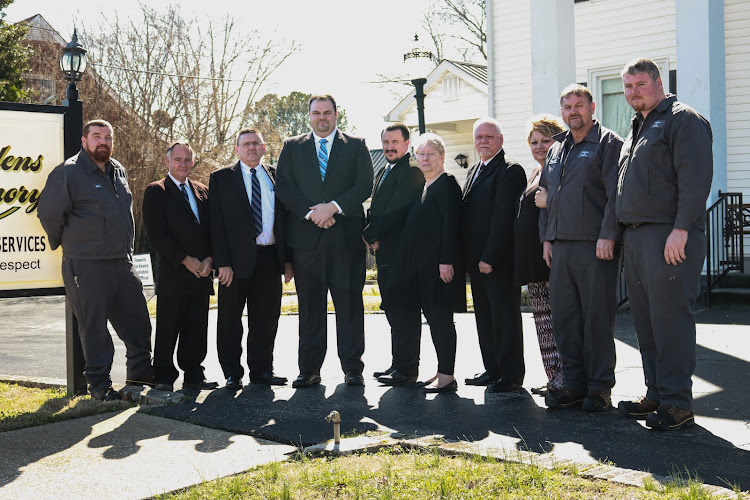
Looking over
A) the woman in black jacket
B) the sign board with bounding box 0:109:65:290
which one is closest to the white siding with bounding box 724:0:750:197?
the woman in black jacket

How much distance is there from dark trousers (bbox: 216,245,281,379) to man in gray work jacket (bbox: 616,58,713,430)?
3.36 metres

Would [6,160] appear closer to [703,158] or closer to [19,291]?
[19,291]

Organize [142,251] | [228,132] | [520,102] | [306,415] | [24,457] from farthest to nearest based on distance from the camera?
1. [228,132]
2. [142,251]
3. [520,102]
4. [306,415]
5. [24,457]

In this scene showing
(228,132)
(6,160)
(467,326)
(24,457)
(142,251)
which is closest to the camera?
(24,457)

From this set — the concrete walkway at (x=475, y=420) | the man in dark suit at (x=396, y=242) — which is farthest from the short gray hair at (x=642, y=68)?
the man in dark suit at (x=396, y=242)

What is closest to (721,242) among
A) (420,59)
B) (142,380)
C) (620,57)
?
(420,59)

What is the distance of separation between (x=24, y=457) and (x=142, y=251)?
90.0 feet

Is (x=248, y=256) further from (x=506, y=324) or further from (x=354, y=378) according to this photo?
(x=506, y=324)

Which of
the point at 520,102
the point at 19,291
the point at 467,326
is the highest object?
the point at 520,102

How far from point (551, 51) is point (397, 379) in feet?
25.4

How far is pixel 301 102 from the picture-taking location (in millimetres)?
58469

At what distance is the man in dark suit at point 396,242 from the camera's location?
25.4 feet

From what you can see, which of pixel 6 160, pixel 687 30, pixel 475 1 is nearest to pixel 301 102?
pixel 475 1

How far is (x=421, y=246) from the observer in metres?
7.60
